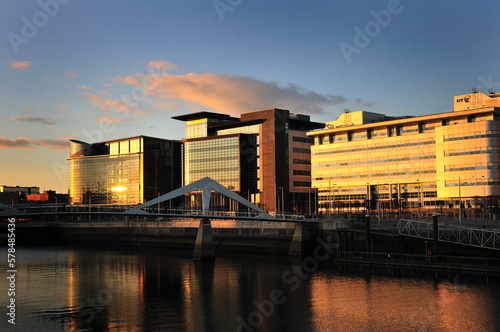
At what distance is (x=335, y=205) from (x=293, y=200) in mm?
23743

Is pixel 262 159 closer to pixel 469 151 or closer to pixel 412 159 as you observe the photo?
pixel 412 159

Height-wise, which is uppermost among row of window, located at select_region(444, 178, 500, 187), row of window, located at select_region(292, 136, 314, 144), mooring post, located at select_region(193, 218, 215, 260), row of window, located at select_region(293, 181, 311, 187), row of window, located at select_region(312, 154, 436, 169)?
row of window, located at select_region(292, 136, 314, 144)

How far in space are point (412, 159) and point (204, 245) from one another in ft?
205

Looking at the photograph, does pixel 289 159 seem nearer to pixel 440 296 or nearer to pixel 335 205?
pixel 335 205

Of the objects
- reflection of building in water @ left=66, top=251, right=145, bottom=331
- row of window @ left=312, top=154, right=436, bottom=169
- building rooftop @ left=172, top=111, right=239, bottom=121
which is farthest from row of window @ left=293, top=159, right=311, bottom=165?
reflection of building in water @ left=66, top=251, right=145, bottom=331

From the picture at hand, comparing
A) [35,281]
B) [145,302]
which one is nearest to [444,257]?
[145,302]

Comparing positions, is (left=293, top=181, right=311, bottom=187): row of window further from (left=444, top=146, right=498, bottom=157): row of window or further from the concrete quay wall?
the concrete quay wall

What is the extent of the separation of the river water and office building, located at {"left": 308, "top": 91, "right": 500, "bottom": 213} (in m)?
50.7

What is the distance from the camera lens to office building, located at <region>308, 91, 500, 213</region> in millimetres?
111875

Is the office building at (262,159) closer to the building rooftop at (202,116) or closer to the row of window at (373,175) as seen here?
the building rooftop at (202,116)

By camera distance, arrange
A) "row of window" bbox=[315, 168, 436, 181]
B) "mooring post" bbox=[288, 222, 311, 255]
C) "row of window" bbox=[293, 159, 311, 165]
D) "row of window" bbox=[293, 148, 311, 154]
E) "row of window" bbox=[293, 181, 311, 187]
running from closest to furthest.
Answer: "mooring post" bbox=[288, 222, 311, 255]
"row of window" bbox=[315, 168, 436, 181]
"row of window" bbox=[293, 181, 311, 187]
"row of window" bbox=[293, 159, 311, 165]
"row of window" bbox=[293, 148, 311, 154]

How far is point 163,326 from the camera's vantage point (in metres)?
39.5

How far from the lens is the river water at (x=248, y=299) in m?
39.9

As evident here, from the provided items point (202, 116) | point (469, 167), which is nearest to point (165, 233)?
point (469, 167)
